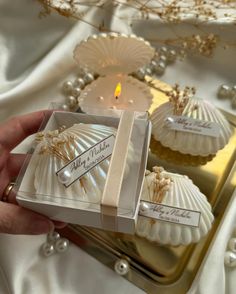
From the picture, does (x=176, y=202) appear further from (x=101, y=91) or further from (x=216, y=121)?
(x=101, y=91)

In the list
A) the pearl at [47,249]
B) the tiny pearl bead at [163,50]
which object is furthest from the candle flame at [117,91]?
the pearl at [47,249]

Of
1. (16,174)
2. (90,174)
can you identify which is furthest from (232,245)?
(16,174)

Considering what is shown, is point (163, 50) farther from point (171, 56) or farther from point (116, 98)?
point (116, 98)

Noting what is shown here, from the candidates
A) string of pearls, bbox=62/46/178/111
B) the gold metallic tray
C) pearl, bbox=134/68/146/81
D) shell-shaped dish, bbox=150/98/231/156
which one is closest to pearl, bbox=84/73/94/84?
string of pearls, bbox=62/46/178/111

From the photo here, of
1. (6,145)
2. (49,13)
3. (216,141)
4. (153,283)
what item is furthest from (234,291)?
(49,13)

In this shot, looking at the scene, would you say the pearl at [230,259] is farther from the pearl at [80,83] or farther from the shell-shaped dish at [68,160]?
the pearl at [80,83]

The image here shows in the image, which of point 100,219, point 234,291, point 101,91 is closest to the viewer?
point 100,219
